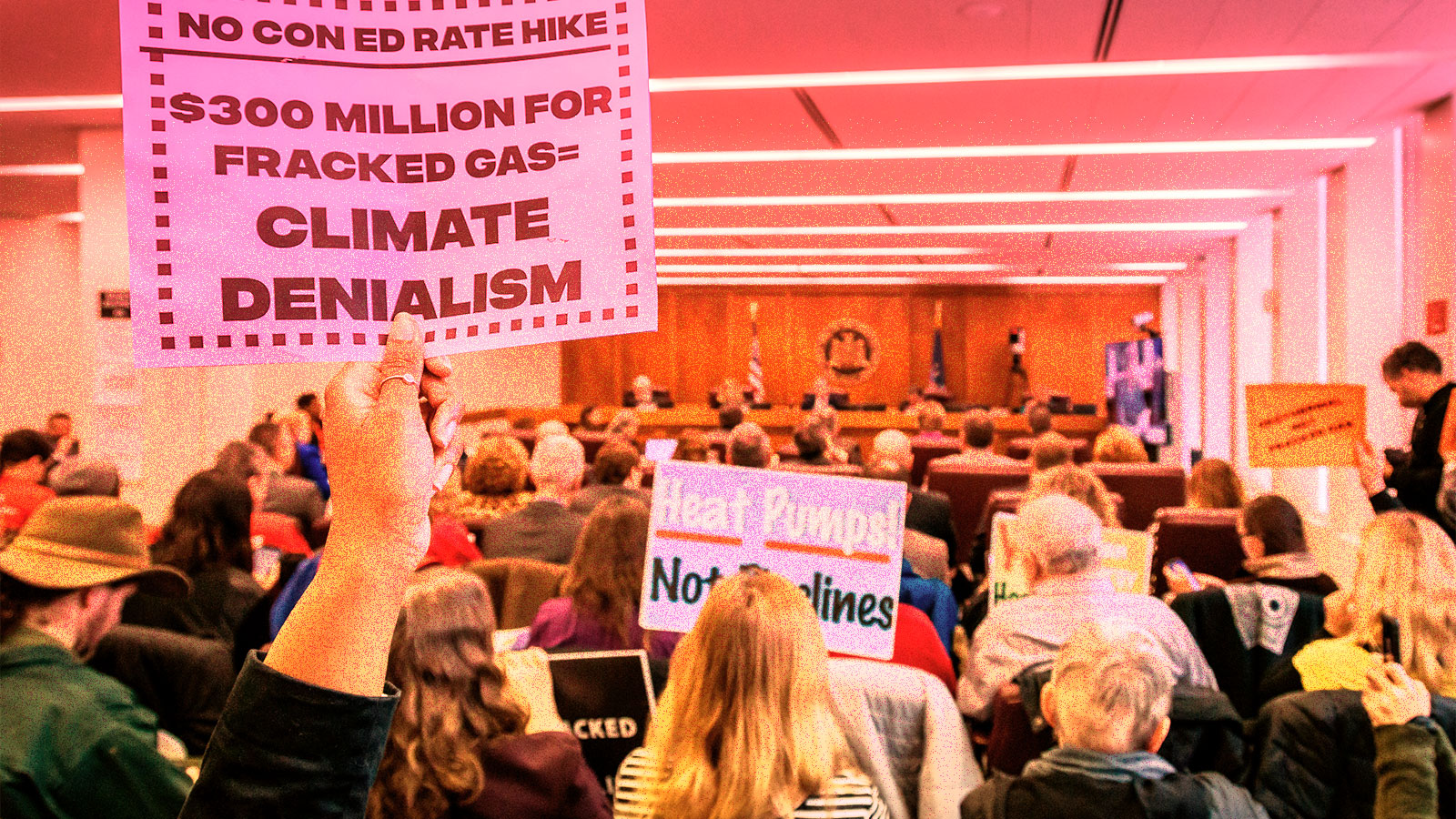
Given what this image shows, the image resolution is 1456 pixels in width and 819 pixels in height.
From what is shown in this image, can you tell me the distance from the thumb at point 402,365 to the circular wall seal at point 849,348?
19.4 m

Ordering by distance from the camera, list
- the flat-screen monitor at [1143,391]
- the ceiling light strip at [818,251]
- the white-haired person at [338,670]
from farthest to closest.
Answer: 1. the flat-screen monitor at [1143,391]
2. the ceiling light strip at [818,251]
3. the white-haired person at [338,670]

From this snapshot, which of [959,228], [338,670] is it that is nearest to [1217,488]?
[338,670]

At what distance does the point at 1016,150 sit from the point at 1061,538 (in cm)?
523

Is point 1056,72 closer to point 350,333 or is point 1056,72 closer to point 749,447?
point 749,447

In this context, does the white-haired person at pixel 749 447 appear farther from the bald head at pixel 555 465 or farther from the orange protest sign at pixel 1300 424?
the orange protest sign at pixel 1300 424

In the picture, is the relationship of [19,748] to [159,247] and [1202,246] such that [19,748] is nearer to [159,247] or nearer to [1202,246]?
[159,247]

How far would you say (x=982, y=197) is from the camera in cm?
979

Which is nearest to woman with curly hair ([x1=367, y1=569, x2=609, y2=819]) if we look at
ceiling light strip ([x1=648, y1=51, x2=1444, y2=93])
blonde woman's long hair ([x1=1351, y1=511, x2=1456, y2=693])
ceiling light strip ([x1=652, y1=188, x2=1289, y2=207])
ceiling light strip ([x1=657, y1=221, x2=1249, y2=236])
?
blonde woman's long hair ([x1=1351, y1=511, x2=1456, y2=693])

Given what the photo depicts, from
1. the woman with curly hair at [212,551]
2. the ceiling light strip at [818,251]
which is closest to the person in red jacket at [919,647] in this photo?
the woman with curly hair at [212,551]

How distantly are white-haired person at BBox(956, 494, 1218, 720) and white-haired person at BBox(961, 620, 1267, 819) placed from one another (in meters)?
0.91

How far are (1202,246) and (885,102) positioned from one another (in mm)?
8656

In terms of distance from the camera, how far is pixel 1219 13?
4.88 meters

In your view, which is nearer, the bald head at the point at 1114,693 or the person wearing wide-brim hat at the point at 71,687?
the person wearing wide-brim hat at the point at 71,687

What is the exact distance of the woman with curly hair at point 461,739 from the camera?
79.0 inches
